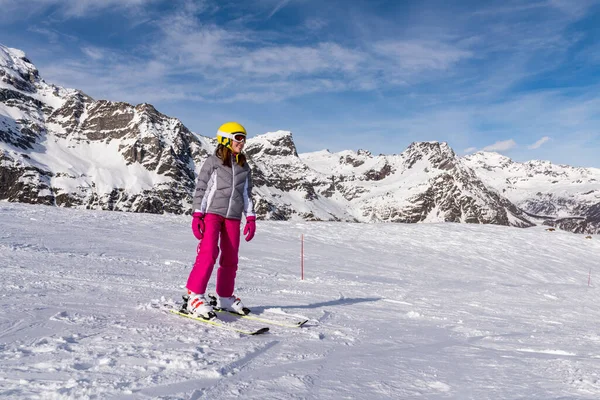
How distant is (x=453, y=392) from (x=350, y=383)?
33.1 inches

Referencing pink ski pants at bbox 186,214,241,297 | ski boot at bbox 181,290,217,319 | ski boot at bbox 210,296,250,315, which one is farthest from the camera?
ski boot at bbox 210,296,250,315

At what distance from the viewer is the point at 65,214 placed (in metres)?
19.8

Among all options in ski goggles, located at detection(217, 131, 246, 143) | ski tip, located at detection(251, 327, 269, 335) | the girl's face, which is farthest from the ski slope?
ski goggles, located at detection(217, 131, 246, 143)

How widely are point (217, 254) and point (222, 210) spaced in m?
0.62

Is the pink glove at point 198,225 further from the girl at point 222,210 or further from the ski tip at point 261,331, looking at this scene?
the ski tip at point 261,331

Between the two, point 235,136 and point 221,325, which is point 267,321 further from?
point 235,136

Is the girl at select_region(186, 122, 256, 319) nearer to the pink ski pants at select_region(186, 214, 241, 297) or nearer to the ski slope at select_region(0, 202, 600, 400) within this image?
the pink ski pants at select_region(186, 214, 241, 297)

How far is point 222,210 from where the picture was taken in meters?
6.20

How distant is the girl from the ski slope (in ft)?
2.42

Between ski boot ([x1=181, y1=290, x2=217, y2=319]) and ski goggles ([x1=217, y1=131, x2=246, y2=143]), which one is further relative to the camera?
ski goggles ([x1=217, y1=131, x2=246, y2=143])

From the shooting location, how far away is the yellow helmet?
20.6 feet

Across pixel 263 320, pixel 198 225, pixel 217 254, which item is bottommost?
pixel 263 320

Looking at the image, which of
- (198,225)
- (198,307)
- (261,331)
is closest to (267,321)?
(261,331)

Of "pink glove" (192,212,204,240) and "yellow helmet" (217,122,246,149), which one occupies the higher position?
"yellow helmet" (217,122,246,149)
